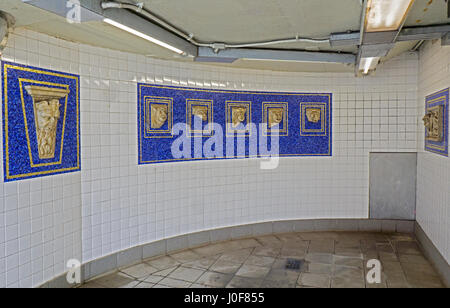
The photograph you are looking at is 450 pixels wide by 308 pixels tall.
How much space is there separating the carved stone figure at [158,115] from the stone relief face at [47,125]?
1289mm

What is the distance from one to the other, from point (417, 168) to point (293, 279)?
289cm

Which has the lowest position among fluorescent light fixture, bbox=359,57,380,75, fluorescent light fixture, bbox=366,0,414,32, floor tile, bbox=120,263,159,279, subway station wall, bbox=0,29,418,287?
floor tile, bbox=120,263,159,279

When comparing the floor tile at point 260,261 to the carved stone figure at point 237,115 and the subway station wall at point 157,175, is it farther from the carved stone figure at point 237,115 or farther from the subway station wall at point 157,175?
the carved stone figure at point 237,115

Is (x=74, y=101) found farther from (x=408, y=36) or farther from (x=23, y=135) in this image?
(x=408, y=36)

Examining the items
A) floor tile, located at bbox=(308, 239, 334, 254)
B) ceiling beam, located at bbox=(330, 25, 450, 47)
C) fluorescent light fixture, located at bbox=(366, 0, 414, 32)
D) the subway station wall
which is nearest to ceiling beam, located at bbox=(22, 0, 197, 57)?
the subway station wall

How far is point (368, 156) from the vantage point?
19.3 ft

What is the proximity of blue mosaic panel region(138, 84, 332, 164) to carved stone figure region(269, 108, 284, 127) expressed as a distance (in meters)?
0.02

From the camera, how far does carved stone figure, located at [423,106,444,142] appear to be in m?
Result: 4.17

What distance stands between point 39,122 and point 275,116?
3411 millimetres

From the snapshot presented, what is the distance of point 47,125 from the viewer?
11.2ft

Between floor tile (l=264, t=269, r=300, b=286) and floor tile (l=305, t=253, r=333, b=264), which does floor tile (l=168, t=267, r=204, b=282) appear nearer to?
floor tile (l=264, t=269, r=300, b=286)

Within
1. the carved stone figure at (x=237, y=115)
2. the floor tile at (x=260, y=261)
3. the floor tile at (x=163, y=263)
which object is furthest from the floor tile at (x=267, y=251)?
the carved stone figure at (x=237, y=115)

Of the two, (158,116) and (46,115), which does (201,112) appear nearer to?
(158,116)

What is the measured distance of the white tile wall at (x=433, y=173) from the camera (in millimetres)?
4023
